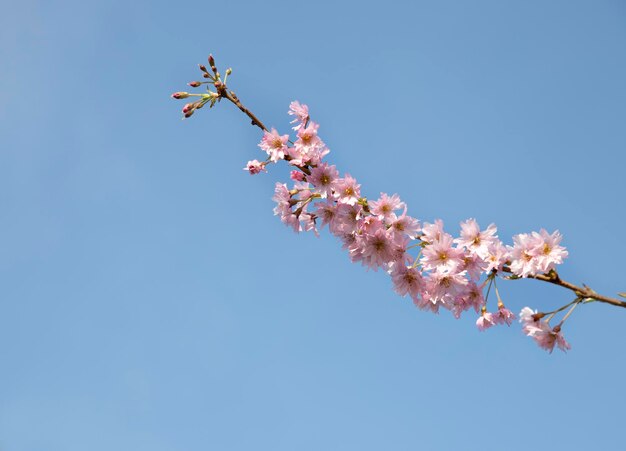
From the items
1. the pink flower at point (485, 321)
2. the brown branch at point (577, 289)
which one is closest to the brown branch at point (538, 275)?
the brown branch at point (577, 289)

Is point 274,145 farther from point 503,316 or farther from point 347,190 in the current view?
point 503,316

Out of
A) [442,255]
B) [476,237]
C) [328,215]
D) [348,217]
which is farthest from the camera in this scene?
[328,215]

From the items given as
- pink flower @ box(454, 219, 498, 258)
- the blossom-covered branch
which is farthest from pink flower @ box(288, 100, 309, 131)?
pink flower @ box(454, 219, 498, 258)

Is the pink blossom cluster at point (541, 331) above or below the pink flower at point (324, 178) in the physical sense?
below

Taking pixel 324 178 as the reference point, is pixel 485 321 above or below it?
below

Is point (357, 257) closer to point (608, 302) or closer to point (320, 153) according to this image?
point (320, 153)

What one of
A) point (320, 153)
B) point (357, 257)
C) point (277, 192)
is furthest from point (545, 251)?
point (277, 192)

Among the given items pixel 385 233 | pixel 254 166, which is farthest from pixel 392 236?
pixel 254 166

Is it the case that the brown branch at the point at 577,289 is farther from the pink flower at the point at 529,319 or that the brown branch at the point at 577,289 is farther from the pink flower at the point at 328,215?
the pink flower at the point at 328,215
